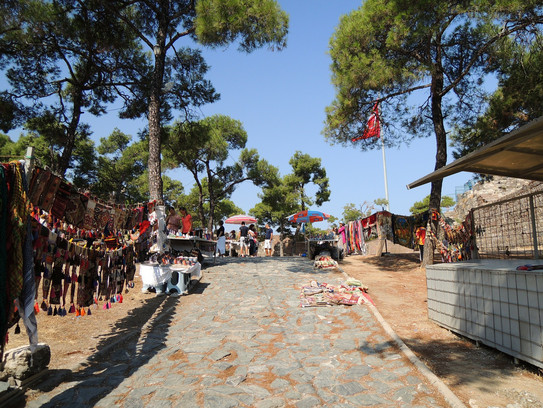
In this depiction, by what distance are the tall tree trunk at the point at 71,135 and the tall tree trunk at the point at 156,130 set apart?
11.8 ft

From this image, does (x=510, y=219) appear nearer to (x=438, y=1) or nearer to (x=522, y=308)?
(x=522, y=308)

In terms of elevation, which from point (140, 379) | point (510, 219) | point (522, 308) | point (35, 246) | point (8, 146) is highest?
point (8, 146)

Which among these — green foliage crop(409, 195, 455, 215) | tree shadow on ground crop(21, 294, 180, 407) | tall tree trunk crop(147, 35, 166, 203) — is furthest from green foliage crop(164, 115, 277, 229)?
green foliage crop(409, 195, 455, 215)

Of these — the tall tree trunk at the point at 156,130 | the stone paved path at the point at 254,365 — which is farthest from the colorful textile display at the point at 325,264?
the tall tree trunk at the point at 156,130

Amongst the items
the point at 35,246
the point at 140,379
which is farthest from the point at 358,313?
the point at 35,246

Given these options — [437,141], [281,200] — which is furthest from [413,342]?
[281,200]

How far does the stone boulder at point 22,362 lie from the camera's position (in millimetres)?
3611

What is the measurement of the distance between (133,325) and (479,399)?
556cm

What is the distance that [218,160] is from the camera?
2728 centimetres

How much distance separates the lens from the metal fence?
532cm

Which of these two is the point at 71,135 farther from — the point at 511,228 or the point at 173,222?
the point at 511,228

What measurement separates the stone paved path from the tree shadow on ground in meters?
0.02

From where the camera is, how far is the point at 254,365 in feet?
15.0

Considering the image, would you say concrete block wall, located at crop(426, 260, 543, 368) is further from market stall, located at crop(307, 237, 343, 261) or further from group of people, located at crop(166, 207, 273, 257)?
market stall, located at crop(307, 237, 343, 261)
